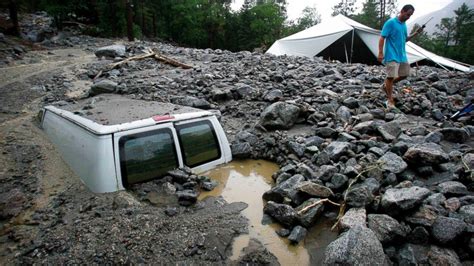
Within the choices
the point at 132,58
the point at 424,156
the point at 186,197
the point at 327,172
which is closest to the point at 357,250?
the point at 327,172

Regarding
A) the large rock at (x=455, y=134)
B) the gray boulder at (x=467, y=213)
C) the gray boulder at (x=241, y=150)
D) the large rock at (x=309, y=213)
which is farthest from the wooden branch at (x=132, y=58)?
the gray boulder at (x=467, y=213)

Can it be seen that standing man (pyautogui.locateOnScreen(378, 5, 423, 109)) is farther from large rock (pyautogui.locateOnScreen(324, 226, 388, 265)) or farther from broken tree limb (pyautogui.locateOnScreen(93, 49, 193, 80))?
broken tree limb (pyautogui.locateOnScreen(93, 49, 193, 80))

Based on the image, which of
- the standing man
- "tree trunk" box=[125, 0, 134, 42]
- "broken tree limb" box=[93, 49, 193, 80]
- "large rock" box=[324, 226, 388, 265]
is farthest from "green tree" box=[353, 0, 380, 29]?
"large rock" box=[324, 226, 388, 265]

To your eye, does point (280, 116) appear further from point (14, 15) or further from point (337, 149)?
point (14, 15)

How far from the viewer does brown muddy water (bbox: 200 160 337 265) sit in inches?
112

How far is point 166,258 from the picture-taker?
2582 millimetres

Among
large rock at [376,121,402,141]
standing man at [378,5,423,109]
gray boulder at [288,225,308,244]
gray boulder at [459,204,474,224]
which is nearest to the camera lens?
gray boulder at [459,204,474,224]

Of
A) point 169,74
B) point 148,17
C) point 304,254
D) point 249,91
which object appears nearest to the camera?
point 304,254

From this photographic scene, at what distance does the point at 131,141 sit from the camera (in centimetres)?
317

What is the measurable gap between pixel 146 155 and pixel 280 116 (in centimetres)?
309

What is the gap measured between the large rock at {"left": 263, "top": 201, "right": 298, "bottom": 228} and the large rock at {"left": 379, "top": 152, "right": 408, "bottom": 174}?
1.42m

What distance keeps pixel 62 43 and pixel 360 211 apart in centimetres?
1930

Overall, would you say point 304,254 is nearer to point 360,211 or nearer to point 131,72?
point 360,211

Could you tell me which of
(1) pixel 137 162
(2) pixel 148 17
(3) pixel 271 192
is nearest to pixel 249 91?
(3) pixel 271 192
